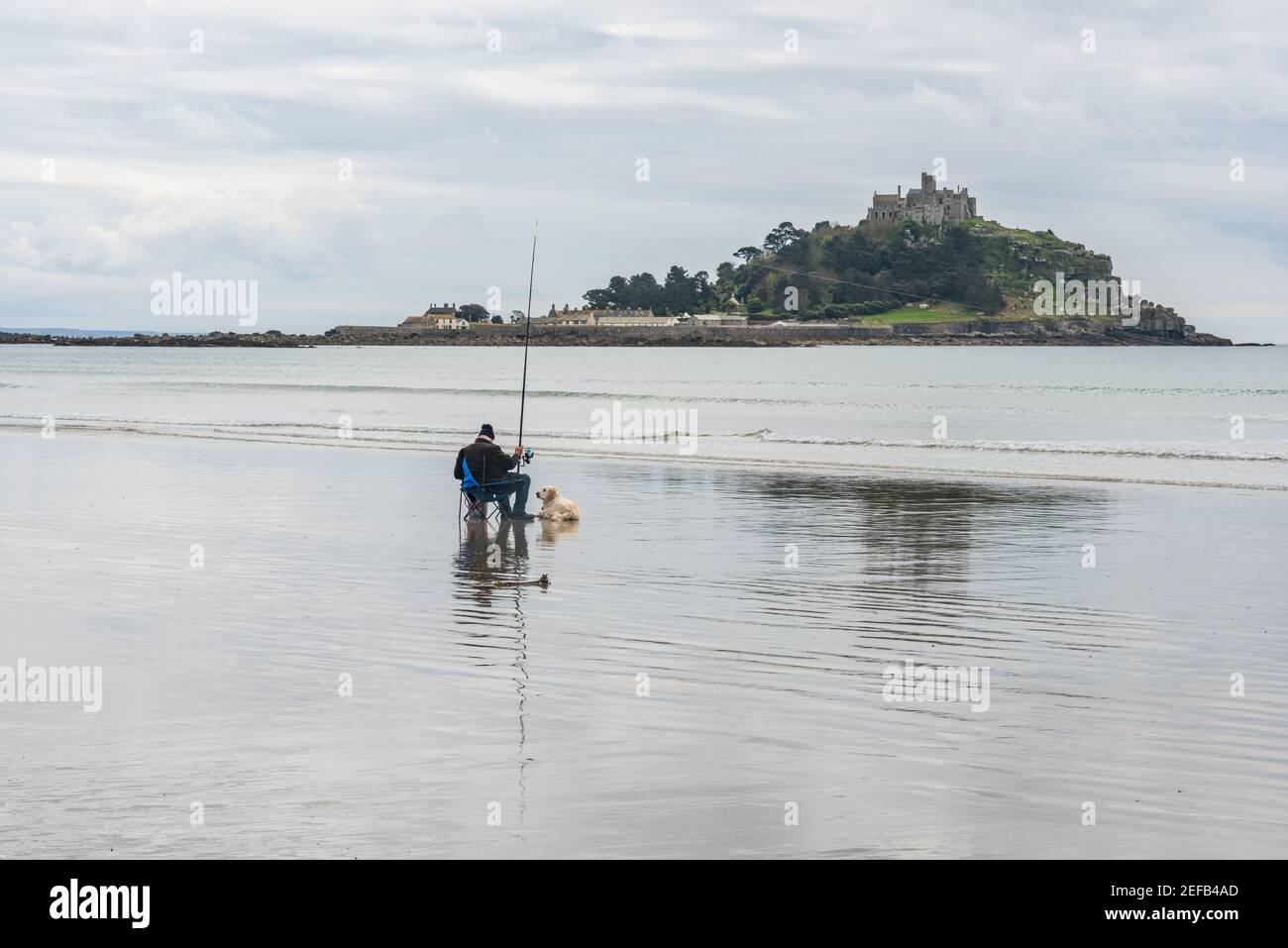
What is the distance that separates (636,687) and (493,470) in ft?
31.0

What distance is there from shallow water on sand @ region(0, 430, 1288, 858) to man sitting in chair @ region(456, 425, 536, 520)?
469 millimetres

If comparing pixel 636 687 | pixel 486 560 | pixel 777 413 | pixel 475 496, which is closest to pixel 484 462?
pixel 475 496

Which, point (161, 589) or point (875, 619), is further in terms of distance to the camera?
point (161, 589)

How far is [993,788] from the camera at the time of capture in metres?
7.22

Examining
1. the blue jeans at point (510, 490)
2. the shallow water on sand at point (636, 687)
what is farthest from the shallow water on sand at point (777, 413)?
the shallow water on sand at point (636, 687)

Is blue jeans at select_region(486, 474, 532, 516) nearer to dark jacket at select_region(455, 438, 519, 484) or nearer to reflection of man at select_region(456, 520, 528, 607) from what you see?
dark jacket at select_region(455, 438, 519, 484)

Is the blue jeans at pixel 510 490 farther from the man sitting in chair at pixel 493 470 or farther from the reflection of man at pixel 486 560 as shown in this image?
the reflection of man at pixel 486 560

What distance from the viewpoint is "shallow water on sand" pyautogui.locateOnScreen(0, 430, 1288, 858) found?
21.8ft

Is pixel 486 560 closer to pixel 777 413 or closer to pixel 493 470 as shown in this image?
pixel 493 470

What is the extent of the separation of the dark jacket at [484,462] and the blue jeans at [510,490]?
78 mm
